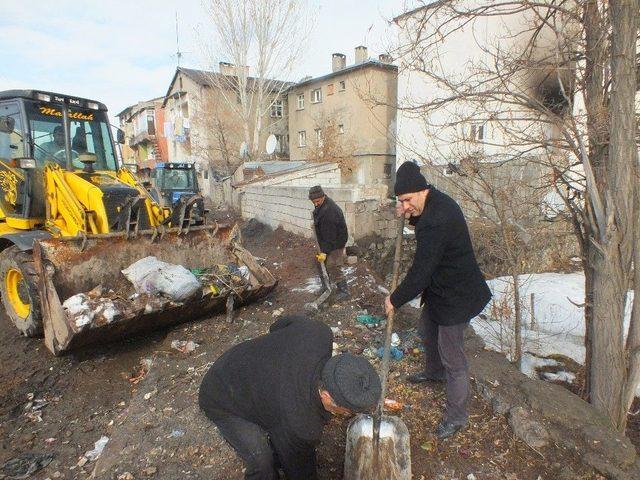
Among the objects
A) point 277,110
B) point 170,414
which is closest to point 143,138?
point 277,110

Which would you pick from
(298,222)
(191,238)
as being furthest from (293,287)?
(298,222)

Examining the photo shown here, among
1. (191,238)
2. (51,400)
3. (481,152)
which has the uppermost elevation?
(481,152)

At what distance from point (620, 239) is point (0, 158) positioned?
6935 mm

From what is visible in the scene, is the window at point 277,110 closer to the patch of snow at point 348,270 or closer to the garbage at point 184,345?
the patch of snow at point 348,270

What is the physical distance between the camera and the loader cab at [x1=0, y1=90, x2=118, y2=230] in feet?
16.7

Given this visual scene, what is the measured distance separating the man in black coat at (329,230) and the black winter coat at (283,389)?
3.53 metres

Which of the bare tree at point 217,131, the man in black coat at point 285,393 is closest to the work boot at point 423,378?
the man in black coat at point 285,393

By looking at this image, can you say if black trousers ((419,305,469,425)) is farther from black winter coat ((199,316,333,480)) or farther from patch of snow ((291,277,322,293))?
patch of snow ((291,277,322,293))

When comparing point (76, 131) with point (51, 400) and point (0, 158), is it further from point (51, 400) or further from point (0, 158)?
point (51, 400)

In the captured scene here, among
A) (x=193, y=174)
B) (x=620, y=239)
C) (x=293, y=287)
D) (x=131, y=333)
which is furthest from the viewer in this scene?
(x=193, y=174)

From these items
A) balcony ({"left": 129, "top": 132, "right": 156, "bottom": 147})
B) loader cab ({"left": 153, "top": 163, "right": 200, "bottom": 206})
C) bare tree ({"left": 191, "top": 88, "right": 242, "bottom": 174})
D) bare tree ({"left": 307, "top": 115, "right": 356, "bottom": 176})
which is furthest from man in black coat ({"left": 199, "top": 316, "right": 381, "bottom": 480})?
balcony ({"left": 129, "top": 132, "right": 156, "bottom": 147})

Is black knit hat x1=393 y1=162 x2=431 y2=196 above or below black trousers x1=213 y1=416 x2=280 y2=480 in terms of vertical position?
above

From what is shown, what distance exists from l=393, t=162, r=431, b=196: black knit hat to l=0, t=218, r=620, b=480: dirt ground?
5.49 feet

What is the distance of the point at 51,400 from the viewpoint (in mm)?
3762
